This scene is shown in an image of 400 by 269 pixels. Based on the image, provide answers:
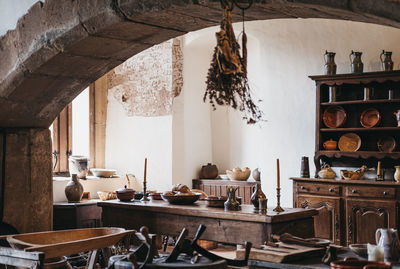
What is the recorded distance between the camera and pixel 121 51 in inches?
166

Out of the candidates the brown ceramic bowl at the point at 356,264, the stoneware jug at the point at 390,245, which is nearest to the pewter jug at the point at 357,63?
the stoneware jug at the point at 390,245

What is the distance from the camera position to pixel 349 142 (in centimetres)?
642

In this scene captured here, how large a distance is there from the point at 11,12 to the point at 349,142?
12.9 feet

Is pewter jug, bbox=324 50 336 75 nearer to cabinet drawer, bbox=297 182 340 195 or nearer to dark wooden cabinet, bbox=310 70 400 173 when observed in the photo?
dark wooden cabinet, bbox=310 70 400 173

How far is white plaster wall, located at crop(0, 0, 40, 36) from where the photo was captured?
14.2 ft

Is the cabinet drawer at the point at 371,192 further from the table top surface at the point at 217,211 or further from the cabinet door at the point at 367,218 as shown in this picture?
the table top surface at the point at 217,211

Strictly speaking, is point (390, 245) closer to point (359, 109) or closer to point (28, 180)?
point (28, 180)

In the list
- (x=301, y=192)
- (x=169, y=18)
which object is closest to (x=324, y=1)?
(x=169, y=18)

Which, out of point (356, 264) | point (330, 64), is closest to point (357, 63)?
point (330, 64)

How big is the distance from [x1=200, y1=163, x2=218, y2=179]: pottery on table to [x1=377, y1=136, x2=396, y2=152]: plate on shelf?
8.14 ft

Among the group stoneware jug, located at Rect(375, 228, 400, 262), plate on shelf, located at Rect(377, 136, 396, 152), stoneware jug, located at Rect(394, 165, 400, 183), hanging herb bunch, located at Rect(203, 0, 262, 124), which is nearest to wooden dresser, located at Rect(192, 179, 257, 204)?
plate on shelf, located at Rect(377, 136, 396, 152)

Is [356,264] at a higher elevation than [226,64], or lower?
lower

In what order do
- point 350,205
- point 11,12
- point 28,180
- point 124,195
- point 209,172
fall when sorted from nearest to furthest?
1. point 11,12
2. point 28,180
3. point 124,195
4. point 350,205
5. point 209,172

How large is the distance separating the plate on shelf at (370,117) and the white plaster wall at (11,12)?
3.87 meters
